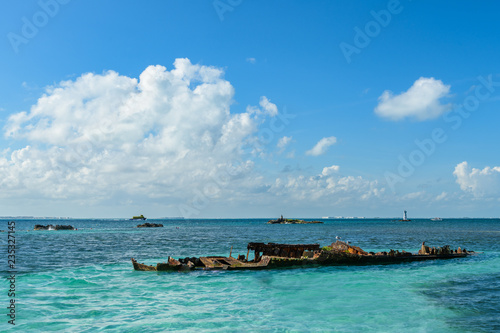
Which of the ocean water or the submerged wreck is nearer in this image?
the ocean water

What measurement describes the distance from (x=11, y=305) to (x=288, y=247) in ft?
79.4

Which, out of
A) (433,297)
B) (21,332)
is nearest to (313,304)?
(433,297)

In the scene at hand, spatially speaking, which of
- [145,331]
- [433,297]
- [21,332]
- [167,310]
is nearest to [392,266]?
[433,297]

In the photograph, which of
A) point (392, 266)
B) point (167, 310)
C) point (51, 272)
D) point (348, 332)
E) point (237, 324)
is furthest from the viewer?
point (392, 266)

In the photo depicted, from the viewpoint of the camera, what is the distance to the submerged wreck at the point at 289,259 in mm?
32188

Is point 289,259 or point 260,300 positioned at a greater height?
point 289,259

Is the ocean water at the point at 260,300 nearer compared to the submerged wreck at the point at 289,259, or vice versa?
the ocean water at the point at 260,300

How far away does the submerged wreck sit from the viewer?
1267 inches

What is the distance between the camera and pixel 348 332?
16391 mm

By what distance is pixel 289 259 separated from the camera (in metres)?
33.4

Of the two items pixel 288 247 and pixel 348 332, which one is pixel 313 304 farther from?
pixel 288 247

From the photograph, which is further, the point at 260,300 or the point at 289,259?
the point at 289,259

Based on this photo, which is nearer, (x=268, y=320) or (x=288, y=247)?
(x=268, y=320)

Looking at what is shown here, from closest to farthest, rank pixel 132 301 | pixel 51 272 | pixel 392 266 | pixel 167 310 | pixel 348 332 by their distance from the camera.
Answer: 1. pixel 348 332
2. pixel 167 310
3. pixel 132 301
4. pixel 51 272
5. pixel 392 266
